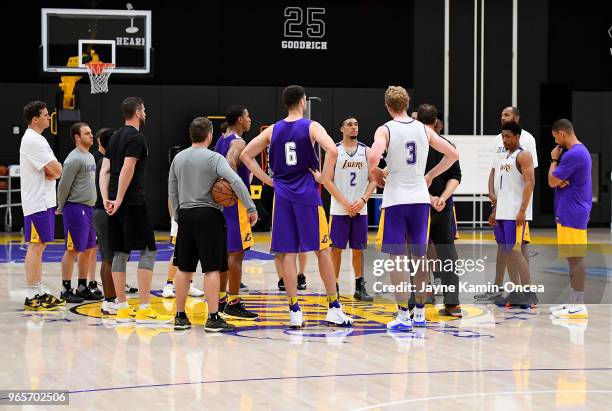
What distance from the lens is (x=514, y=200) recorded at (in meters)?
9.34

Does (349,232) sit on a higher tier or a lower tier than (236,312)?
higher

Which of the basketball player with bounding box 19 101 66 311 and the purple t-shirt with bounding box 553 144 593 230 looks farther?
the basketball player with bounding box 19 101 66 311

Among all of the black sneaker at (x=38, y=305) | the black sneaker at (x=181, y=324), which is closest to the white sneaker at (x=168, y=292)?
the black sneaker at (x=38, y=305)

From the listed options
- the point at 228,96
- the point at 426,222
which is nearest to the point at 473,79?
the point at 228,96

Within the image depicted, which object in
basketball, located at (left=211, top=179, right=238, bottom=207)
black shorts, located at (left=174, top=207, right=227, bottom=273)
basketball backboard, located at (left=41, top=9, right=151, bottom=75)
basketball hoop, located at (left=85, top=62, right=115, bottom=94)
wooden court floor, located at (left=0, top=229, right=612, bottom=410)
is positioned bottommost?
wooden court floor, located at (left=0, top=229, right=612, bottom=410)

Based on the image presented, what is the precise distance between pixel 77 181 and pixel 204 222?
7.75 ft

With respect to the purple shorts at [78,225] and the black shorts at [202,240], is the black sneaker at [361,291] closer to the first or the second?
the black shorts at [202,240]

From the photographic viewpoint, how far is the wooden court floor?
18.0 feet

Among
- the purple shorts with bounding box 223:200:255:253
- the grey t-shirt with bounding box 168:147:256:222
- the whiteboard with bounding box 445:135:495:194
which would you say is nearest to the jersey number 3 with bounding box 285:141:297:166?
the grey t-shirt with bounding box 168:147:256:222

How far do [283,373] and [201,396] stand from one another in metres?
0.83

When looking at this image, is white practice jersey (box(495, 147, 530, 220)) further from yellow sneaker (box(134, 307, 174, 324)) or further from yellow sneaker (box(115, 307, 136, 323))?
yellow sneaker (box(115, 307, 136, 323))

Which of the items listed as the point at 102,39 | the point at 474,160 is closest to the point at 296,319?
the point at 102,39

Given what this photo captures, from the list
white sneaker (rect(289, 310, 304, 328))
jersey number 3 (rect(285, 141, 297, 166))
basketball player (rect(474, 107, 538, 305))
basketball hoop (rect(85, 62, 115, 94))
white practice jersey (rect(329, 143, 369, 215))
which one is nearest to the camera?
jersey number 3 (rect(285, 141, 297, 166))

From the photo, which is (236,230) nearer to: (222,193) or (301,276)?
(222,193)
